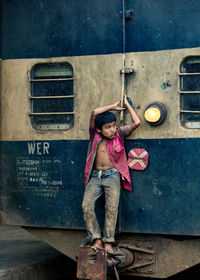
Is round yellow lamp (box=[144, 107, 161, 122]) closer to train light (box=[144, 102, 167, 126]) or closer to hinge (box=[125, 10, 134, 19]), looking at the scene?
train light (box=[144, 102, 167, 126])

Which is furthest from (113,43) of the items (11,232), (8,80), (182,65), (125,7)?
(11,232)

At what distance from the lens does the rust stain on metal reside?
187 inches

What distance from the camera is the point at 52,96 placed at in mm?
5285

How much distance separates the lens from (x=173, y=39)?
4.90m

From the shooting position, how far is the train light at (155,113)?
487 cm

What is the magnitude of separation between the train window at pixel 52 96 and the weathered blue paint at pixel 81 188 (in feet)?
0.59

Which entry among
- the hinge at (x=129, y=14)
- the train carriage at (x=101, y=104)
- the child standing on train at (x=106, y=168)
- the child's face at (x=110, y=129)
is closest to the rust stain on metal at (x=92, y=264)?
the child standing on train at (x=106, y=168)

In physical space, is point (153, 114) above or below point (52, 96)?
below

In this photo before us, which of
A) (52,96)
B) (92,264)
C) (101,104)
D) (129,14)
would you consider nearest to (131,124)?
(101,104)

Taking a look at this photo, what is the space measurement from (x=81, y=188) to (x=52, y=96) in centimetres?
85

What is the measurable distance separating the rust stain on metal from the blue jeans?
0.15m

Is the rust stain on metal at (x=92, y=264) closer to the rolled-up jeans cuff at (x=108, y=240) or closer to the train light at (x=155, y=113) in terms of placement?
the rolled-up jeans cuff at (x=108, y=240)

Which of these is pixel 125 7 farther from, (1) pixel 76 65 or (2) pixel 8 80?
(2) pixel 8 80

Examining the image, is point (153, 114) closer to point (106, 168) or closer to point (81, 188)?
point (106, 168)
